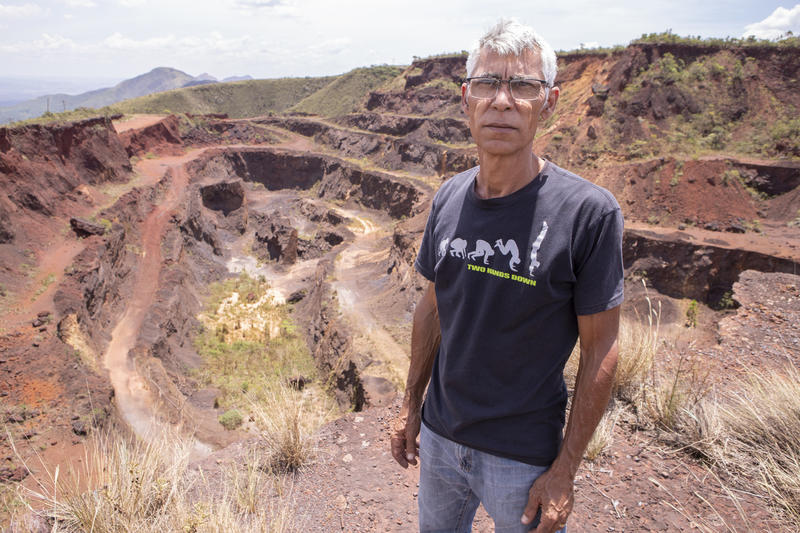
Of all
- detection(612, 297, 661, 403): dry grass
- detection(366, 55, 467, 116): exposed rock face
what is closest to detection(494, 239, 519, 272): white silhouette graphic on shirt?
detection(612, 297, 661, 403): dry grass

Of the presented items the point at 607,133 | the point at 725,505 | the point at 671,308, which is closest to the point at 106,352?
the point at 725,505

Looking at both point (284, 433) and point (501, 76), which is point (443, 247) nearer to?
point (501, 76)

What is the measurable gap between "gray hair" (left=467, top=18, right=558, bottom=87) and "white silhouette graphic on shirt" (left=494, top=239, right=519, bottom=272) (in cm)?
76

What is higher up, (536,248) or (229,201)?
(536,248)

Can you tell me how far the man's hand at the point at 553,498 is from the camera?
1.90 metres

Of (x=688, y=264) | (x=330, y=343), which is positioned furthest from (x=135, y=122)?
(x=688, y=264)

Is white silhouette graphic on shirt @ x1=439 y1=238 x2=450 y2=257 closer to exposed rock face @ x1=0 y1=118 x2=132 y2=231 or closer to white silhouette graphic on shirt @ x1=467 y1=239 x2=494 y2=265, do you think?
white silhouette graphic on shirt @ x1=467 y1=239 x2=494 y2=265

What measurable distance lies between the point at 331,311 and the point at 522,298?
17222 millimetres

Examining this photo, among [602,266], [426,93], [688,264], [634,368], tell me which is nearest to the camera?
[602,266]

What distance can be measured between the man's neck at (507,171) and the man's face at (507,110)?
0.16 feet

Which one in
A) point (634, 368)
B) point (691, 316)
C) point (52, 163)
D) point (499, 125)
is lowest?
point (691, 316)

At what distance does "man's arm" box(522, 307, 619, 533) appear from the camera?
1.89 metres

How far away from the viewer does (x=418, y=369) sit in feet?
8.84

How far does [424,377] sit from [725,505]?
9.57 ft
